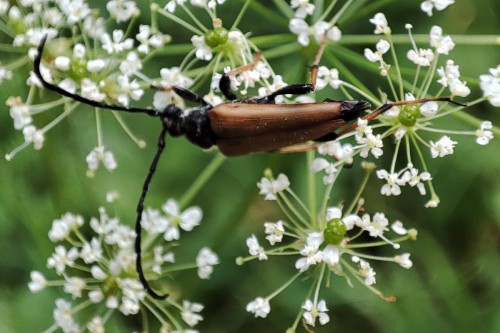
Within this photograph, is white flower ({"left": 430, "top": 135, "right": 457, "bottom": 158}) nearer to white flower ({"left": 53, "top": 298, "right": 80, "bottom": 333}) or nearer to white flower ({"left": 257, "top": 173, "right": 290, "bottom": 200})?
white flower ({"left": 257, "top": 173, "right": 290, "bottom": 200})

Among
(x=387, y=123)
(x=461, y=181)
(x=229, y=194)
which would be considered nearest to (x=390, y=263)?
(x=461, y=181)

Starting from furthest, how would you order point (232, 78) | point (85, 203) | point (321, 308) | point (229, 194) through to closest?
point (229, 194) < point (85, 203) < point (232, 78) < point (321, 308)

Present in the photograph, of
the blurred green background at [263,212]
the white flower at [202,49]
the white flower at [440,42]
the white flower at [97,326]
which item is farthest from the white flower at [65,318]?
the white flower at [440,42]

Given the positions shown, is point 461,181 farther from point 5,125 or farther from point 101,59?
point 5,125

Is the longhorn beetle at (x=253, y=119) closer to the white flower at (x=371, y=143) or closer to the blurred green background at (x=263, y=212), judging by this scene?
the white flower at (x=371, y=143)

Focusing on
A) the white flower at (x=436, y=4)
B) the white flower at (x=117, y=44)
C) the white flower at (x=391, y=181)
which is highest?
the white flower at (x=117, y=44)

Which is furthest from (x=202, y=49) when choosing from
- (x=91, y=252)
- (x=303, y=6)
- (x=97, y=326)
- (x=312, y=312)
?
(x=97, y=326)

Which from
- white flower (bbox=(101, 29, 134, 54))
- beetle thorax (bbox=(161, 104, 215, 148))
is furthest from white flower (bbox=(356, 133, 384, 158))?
white flower (bbox=(101, 29, 134, 54))
